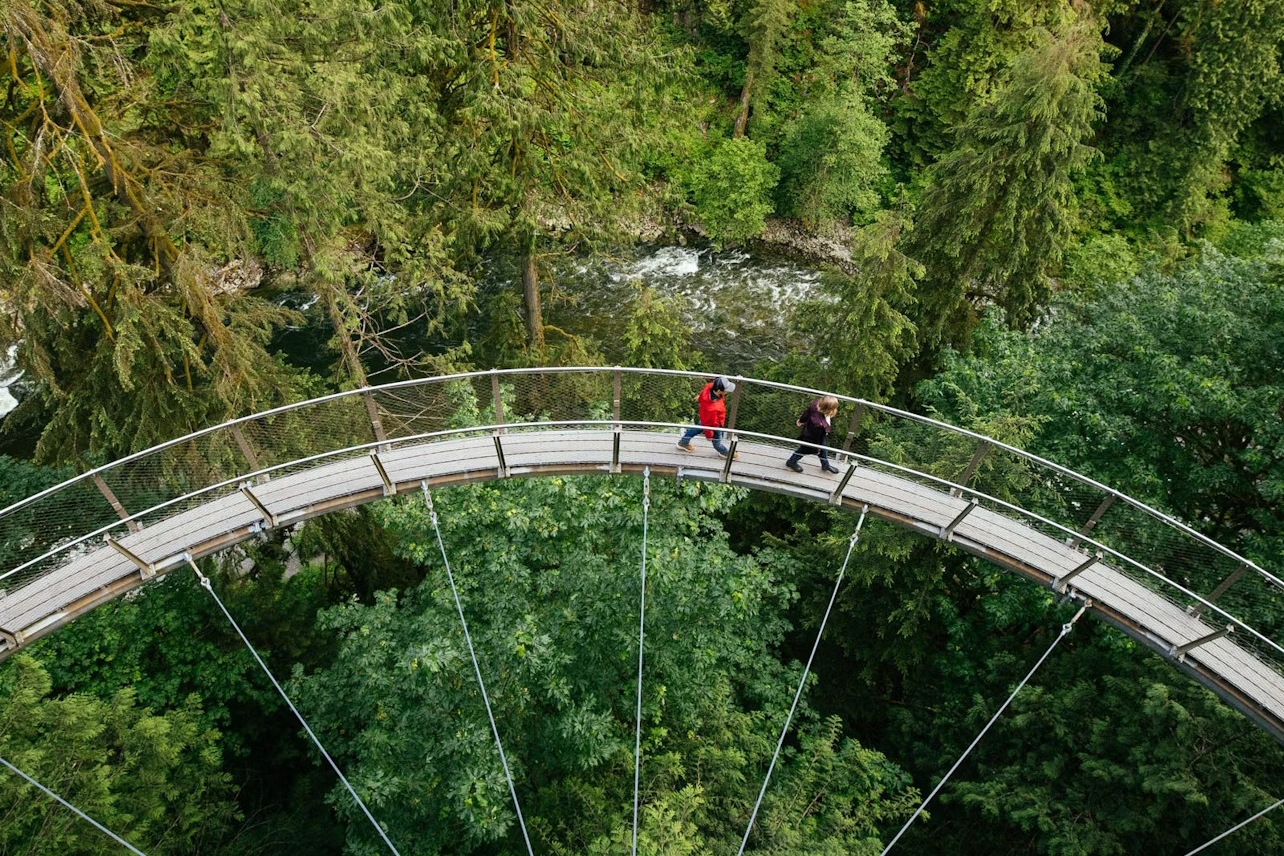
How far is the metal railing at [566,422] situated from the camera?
1039cm

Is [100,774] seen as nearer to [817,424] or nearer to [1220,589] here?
[817,424]

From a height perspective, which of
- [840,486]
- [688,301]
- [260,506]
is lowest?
[688,301]

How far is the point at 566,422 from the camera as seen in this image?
11.8m

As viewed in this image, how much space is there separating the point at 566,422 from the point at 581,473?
79cm

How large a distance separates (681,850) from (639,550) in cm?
374

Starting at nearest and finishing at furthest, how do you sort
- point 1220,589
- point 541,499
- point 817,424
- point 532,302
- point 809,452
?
point 1220,589 < point 817,424 < point 809,452 < point 541,499 < point 532,302

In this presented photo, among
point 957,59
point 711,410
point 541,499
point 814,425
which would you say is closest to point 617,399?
point 711,410

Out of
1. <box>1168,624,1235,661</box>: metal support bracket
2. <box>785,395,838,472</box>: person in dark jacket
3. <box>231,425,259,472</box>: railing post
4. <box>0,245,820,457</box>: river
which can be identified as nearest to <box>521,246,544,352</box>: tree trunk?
<box>0,245,820,457</box>: river

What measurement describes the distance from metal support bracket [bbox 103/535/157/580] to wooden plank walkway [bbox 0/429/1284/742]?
0.02m

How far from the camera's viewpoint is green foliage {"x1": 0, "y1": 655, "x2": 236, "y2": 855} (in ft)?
34.7

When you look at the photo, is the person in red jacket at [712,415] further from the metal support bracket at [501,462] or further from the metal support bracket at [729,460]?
the metal support bracket at [501,462]

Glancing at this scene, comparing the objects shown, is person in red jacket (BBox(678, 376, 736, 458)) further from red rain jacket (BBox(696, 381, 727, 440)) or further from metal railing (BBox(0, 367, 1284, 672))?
metal railing (BBox(0, 367, 1284, 672))

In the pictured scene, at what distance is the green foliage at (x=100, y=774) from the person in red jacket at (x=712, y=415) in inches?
338

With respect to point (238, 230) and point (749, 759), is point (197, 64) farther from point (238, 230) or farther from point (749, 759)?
point (749, 759)
